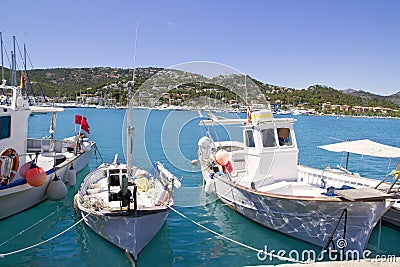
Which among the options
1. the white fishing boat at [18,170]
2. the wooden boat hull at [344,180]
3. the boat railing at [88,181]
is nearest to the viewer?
the white fishing boat at [18,170]

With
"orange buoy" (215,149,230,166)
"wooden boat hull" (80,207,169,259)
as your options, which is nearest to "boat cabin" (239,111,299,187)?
"orange buoy" (215,149,230,166)

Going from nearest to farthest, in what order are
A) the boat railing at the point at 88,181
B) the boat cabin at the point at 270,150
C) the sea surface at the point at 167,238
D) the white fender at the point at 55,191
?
the sea surface at the point at 167,238 → the boat railing at the point at 88,181 → the boat cabin at the point at 270,150 → the white fender at the point at 55,191

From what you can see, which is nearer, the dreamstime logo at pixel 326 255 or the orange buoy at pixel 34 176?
the dreamstime logo at pixel 326 255

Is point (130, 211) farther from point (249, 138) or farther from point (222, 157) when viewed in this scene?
point (249, 138)

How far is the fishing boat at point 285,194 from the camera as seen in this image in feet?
28.5

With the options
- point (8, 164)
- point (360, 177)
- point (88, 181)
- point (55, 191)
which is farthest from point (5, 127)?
point (360, 177)

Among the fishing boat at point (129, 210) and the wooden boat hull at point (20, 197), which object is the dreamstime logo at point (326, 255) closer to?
the fishing boat at point (129, 210)

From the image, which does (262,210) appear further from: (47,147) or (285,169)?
(47,147)

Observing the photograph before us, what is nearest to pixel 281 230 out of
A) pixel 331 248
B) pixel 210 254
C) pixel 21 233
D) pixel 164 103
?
pixel 331 248

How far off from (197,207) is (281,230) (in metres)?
4.41

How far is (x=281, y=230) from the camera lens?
10586 millimetres

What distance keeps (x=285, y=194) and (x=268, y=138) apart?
236 centimetres

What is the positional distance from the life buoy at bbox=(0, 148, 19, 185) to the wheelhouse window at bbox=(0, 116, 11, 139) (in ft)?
1.55

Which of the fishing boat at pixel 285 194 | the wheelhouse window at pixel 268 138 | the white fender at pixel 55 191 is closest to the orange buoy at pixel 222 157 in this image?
the fishing boat at pixel 285 194
